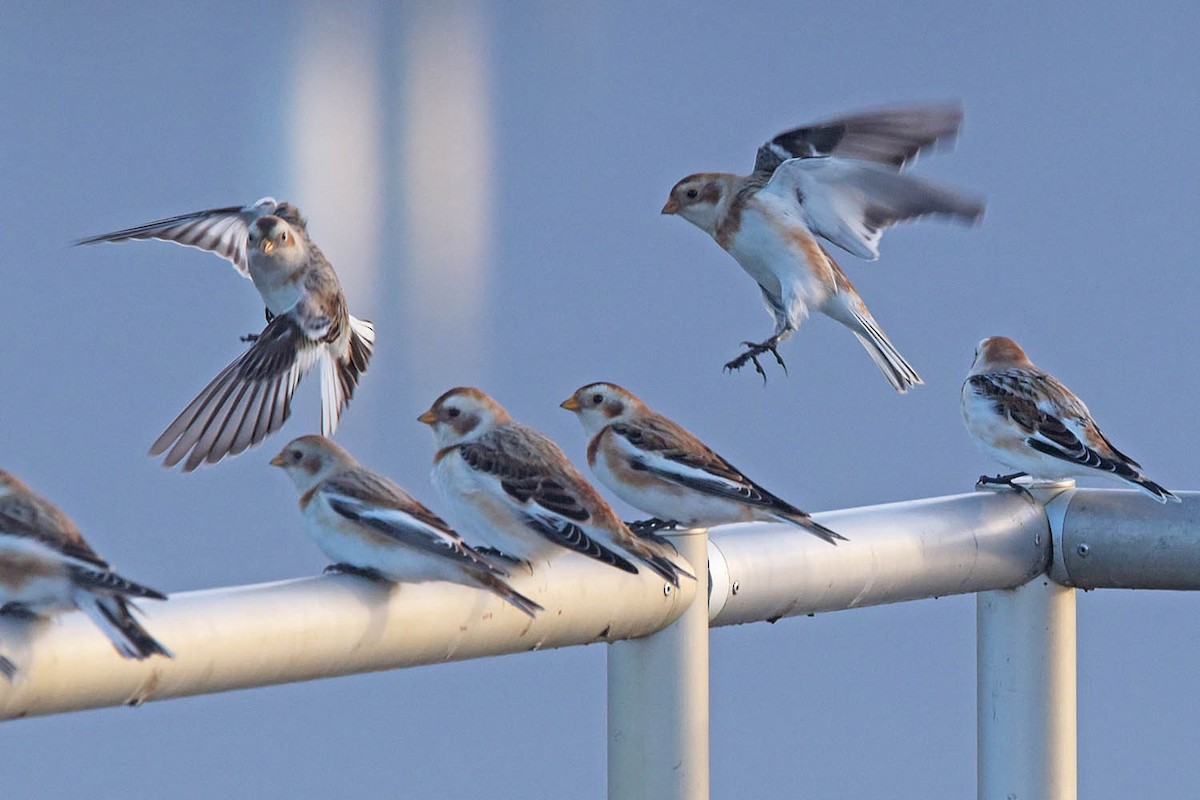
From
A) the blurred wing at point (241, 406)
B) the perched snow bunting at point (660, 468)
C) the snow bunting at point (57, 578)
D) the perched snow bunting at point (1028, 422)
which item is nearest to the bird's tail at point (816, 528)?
the perched snow bunting at point (660, 468)

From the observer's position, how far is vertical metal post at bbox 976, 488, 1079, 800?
6.57 ft

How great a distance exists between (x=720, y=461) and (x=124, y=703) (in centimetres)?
102

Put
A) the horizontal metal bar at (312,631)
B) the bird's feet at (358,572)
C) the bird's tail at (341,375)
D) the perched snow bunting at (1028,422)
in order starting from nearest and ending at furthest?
the horizontal metal bar at (312,631) < the bird's feet at (358,572) < the bird's tail at (341,375) < the perched snow bunting at (1028,422)

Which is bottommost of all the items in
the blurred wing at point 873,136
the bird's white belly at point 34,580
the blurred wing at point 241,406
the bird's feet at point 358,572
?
the bird's white belly at point 34,580

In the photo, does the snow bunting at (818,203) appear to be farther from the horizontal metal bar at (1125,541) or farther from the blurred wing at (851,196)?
the horizontal metal bar at (1125,541)

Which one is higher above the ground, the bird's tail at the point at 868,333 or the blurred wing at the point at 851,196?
the blurred wing at the point at 851,196

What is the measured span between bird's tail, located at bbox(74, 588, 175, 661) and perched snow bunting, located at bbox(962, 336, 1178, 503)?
1.89 meters

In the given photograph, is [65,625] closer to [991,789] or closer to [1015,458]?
[991,789]

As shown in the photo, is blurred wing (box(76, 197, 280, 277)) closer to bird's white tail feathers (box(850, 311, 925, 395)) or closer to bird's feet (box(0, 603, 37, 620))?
bird's white tail feathers (box(850, 311, 925, 395))

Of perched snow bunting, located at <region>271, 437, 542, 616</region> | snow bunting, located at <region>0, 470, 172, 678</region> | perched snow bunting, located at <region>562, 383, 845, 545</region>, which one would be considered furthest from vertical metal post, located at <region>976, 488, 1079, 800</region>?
snow bunting, located at <region>0, 470, 172, 678</region>

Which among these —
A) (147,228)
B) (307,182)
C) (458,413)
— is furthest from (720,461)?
(307,182)

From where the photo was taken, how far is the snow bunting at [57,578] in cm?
125

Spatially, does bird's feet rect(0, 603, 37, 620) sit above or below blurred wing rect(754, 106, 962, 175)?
A: below

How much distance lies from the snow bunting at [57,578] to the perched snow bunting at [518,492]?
1.41 ft
